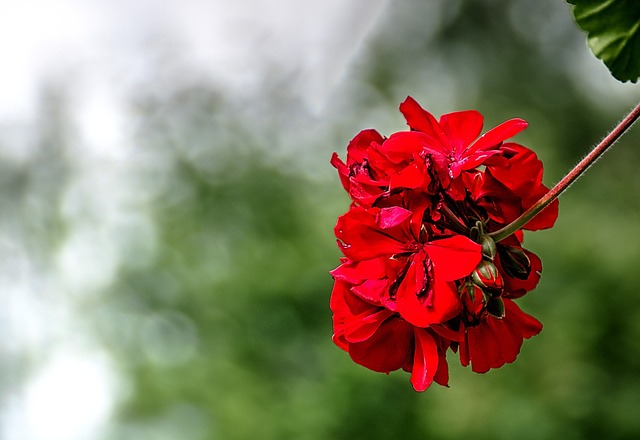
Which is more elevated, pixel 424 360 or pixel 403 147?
pixel 403 147

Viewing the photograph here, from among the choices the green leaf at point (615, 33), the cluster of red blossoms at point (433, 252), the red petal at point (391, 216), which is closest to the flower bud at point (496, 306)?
the cluster of red blossoms at point (433, 252)

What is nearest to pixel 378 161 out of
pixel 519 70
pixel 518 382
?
pixel 518 382

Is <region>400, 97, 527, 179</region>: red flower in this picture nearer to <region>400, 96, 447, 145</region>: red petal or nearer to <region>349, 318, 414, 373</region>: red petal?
<region>400, 96, 447, 145</region>: red petal

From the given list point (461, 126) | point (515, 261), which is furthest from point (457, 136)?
point (515, 261)

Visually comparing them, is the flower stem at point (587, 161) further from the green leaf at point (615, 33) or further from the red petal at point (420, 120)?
the red petal at point (420, 120)

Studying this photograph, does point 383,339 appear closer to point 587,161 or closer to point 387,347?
point 387,347

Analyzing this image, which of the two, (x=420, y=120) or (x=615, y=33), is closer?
(x=615, y=33)
